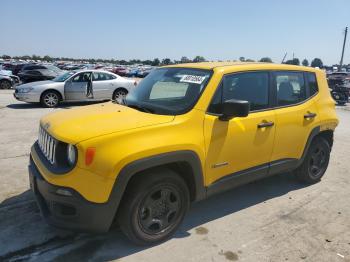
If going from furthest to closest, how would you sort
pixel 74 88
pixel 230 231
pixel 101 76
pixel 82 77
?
pixel 101 76, pixel 82 77, pixel 74 88, pixel 230 231

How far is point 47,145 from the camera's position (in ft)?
12.1

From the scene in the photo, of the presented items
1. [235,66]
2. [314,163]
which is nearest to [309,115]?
[314,163]

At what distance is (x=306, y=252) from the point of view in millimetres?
3623

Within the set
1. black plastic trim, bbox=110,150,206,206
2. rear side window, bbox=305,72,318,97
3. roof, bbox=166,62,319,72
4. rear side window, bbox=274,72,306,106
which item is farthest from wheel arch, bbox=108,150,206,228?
rear side window, bbox=305,72,318,97

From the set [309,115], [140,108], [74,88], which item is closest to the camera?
[140,108]

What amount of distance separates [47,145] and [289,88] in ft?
10.4

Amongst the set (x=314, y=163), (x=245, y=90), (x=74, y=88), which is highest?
(x=245, y=90)

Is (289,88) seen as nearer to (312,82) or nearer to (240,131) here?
(312,82)

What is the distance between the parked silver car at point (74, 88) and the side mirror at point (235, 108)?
9.71 meters

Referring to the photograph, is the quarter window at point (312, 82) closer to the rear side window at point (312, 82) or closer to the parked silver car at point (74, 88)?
the rear side window at point (312, 82)

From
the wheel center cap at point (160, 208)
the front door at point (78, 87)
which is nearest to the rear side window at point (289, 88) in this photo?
the wheel center cap at point (160, 208)

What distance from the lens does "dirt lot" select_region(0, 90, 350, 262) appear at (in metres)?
3.51

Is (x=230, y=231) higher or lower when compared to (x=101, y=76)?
lower

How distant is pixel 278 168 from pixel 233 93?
4.38 feet
